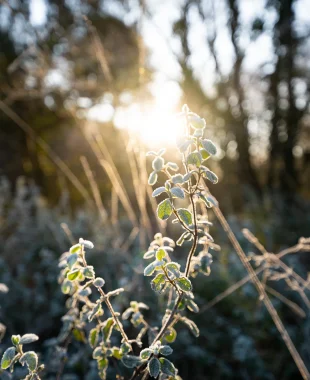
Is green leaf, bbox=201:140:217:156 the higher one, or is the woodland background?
the woodland background

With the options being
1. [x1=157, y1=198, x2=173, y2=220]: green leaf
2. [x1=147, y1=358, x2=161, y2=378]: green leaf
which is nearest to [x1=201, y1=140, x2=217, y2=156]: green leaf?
[x1=157, y1=198, x2=173, y2=220]: green leaf

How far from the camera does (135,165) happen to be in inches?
64.7

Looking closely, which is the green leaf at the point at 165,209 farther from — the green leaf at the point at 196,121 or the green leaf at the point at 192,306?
the green leaf at the point at 192,306

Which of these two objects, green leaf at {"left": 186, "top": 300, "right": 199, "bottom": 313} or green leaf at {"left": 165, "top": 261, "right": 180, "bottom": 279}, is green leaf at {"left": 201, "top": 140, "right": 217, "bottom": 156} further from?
green leaf at {"left": 186, "top": 300, "right": 199, "bottom": 313}

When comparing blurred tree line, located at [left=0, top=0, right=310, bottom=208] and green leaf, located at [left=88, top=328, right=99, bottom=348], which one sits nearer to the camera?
green leaf, located at [left=88, top=328, right=99, bottom=348]

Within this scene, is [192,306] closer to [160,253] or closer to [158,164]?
[160,253]

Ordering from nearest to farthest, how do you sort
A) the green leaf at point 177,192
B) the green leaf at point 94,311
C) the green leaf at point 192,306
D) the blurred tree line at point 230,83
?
the green leaf at point 177,192
the green leaf at point 94,311
the green leaf at point 192,306
the blurred tree line at point 230,83

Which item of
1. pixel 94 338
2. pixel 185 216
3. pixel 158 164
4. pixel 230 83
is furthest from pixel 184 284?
pixel 230 83

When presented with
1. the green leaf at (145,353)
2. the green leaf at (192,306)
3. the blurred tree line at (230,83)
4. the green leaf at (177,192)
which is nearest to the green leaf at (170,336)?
the green leaf at (192,306)

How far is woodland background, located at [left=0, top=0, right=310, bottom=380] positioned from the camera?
181 centimetres

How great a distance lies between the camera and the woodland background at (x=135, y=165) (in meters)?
1.81

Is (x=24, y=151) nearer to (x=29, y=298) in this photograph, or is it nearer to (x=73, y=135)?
(x=73, y=135)

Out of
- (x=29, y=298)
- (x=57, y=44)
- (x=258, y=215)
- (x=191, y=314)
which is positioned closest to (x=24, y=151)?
(x=57, y=44)

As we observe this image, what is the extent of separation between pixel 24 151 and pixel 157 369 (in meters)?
6.47
